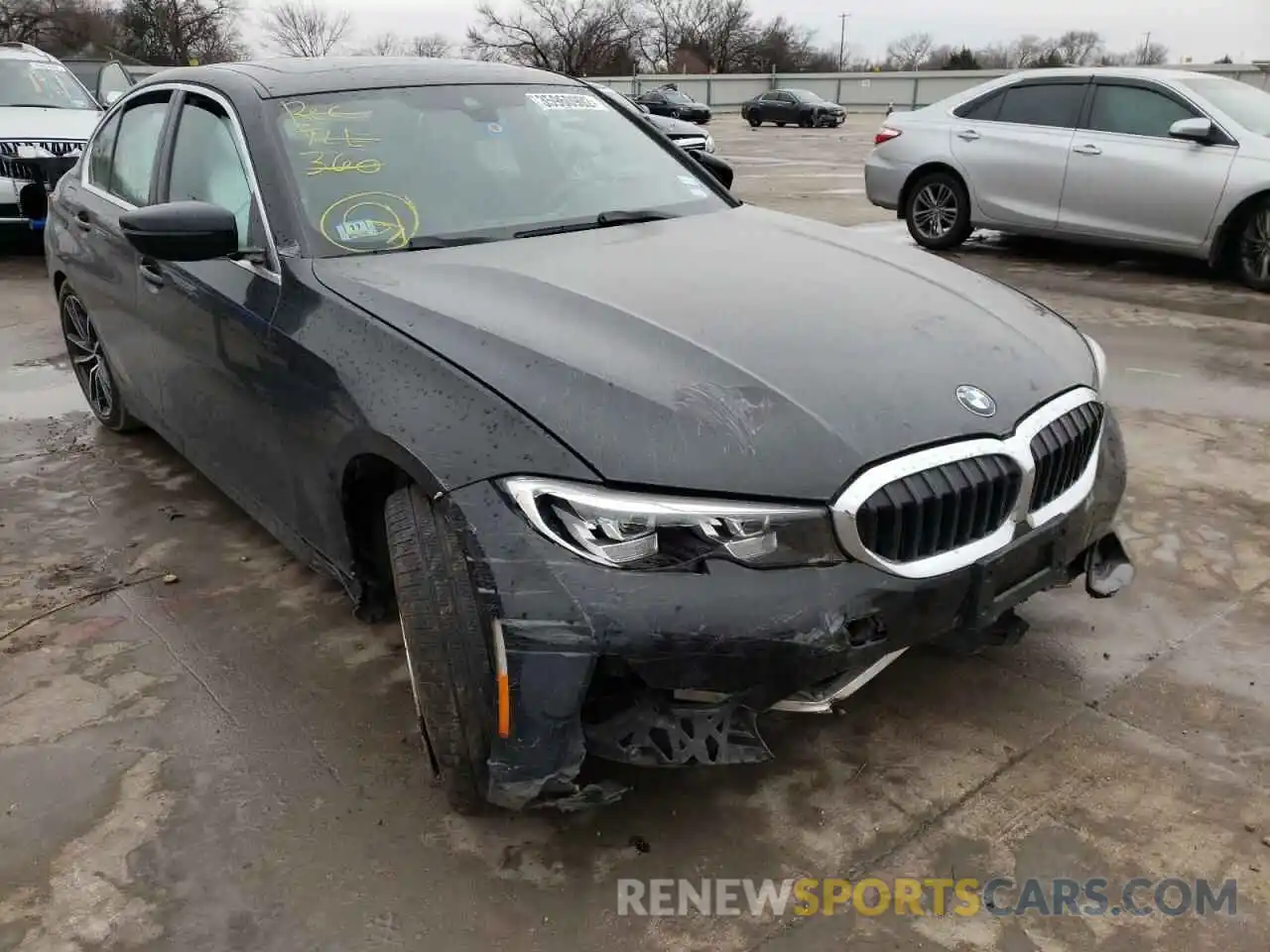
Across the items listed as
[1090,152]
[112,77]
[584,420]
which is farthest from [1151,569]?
[112,77]

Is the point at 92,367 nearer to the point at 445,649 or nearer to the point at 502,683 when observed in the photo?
the point at 445,649

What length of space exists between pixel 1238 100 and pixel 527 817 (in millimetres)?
8150

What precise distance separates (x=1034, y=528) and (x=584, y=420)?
1.05 meters

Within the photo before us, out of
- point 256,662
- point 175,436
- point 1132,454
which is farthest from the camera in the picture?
point 1132,454

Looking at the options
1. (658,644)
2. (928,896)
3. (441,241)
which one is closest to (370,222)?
(441,241)

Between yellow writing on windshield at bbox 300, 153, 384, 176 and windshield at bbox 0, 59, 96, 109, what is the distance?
8338 mm

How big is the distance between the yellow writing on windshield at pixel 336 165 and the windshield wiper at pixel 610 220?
47cm

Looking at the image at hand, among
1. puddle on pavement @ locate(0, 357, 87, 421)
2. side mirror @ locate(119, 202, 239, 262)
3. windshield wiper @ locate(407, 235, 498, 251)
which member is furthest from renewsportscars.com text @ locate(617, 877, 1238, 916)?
puddle on pavement @ locate(0, 357, 87, 421)

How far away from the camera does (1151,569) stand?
3.45 m

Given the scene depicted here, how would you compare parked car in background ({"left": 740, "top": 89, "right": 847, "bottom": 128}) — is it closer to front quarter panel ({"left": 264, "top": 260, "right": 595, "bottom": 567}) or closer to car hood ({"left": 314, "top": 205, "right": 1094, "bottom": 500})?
car hood ({"left": 314, "top": 205, "right": 1094, "bottom": 500})

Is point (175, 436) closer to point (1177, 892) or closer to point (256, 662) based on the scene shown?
point (256, 662)

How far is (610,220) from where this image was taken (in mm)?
3230

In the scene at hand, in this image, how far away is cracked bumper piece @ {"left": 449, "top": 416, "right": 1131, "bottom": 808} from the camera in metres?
1.92

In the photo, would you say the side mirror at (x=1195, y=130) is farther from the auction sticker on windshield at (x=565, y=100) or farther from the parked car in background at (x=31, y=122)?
the parked car in background at (x=31, y=122)
